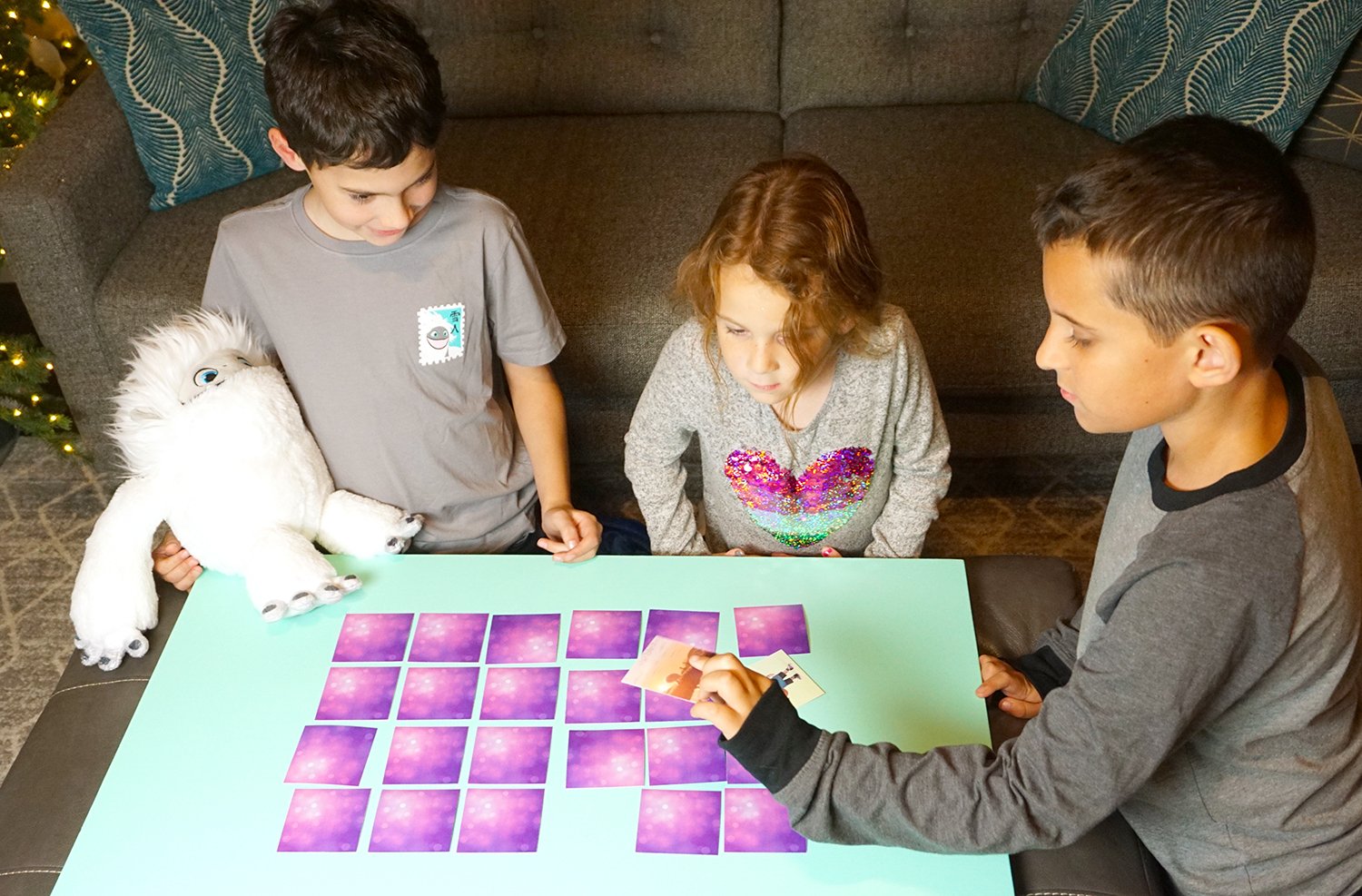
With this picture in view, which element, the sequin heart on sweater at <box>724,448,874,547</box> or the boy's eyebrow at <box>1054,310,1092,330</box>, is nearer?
the boy's eyebrow at <box>1054,310,1092,330</box>

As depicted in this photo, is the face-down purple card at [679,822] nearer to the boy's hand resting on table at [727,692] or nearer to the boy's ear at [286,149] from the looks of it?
the boy's hand resting on table at [727,692]

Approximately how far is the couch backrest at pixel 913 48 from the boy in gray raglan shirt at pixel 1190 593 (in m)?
1.53

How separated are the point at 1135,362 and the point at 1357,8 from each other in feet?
4.73

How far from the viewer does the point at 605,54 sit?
8.22 ft

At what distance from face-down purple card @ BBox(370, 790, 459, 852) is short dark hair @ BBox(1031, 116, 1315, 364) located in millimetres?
783

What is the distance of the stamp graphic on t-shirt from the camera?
1.53 metres

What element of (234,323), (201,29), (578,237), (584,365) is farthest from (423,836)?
(201,29)

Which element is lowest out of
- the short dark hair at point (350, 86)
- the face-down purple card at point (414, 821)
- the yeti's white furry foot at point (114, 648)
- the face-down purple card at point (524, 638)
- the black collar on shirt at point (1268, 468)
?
the yeti's white furry foot at point (114, 648)

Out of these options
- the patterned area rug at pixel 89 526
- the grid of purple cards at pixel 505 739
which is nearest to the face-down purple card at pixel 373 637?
the grid of purple cards at pixel 505 739

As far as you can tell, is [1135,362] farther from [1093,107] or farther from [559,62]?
[559,62]

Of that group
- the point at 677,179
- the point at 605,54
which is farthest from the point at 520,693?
the point at 605,54

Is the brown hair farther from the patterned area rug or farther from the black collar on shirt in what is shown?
the patterned area rug

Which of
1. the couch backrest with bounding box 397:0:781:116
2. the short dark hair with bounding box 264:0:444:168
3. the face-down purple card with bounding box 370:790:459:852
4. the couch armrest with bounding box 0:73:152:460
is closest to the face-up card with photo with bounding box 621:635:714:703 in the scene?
the face-down purple card with bounding box 370:790:459:852

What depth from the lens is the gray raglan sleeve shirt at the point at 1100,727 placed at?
0.95 meters
